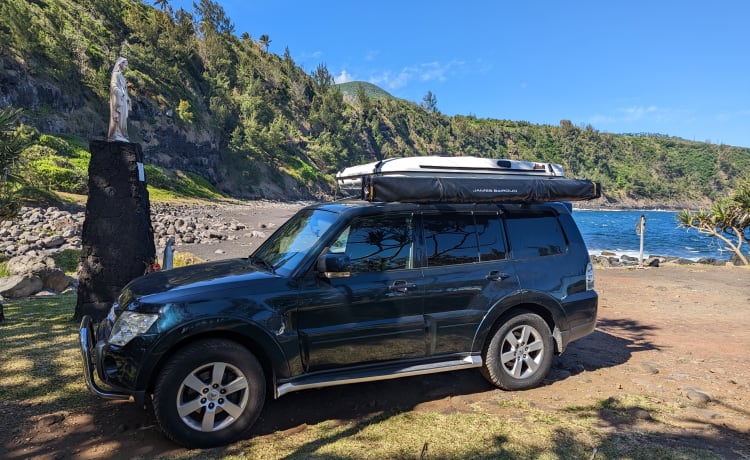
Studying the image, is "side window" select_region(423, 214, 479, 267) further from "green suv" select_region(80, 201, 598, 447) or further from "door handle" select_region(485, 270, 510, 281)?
"door handle" select_region(485, 270, 510, 281)

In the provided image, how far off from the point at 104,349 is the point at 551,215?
14.4ft

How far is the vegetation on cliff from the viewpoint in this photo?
39.4 m

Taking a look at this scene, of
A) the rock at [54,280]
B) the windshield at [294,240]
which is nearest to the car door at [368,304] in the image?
the windshield at [294,240]

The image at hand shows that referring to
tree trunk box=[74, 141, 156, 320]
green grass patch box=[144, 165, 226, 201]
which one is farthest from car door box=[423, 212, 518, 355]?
green grass patch box=[144, 165, 226, 201]

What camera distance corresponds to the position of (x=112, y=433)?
3.63m

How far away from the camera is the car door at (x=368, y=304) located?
12.4 feet

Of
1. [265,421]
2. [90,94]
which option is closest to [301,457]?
[265,421]

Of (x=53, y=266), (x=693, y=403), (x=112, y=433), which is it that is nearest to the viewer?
(x=112, y=433)

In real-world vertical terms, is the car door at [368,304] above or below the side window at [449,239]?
below

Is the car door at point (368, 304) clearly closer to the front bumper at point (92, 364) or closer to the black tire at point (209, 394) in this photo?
the black tire at point (209, 394)

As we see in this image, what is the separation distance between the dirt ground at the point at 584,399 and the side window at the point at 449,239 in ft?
4.43

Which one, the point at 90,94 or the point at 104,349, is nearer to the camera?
the point at 104,349

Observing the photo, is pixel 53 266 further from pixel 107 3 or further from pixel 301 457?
pixel 107 3

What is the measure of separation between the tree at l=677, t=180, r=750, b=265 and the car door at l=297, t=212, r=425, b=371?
19.2 metres
